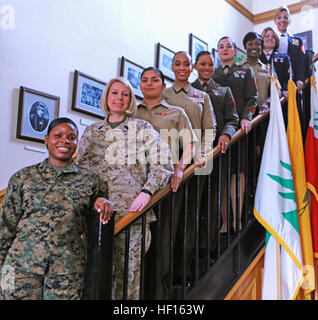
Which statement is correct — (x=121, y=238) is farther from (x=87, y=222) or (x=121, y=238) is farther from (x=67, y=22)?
(x=67, y=22)

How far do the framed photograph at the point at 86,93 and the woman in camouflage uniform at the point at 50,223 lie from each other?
77.1 inches

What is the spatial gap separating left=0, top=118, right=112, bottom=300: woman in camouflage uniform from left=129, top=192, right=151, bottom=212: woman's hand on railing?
0.45ft

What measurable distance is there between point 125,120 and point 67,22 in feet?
6.71

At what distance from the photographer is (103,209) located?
174 centimetres

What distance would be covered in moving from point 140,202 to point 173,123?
62cm

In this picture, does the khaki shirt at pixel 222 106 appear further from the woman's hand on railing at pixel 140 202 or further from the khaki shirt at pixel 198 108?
the woman's hand on railing at pixel 140 202

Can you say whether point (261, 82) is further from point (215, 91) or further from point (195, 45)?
point (195, 45)

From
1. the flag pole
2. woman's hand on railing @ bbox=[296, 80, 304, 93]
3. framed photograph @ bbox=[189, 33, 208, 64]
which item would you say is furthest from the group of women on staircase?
framed photograph @ bbox=[189, 33, 208, 64]

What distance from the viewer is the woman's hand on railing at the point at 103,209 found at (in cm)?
175

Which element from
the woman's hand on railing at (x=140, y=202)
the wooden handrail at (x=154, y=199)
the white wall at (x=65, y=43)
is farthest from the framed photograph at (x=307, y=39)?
the woman's hand on railing at (x=140, y=202)

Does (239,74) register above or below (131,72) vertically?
below

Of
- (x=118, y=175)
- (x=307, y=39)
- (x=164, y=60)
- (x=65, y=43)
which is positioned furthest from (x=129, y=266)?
(x=307, y=39)

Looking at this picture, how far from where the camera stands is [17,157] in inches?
131

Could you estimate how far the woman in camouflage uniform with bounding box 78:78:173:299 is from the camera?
1.98 meters
